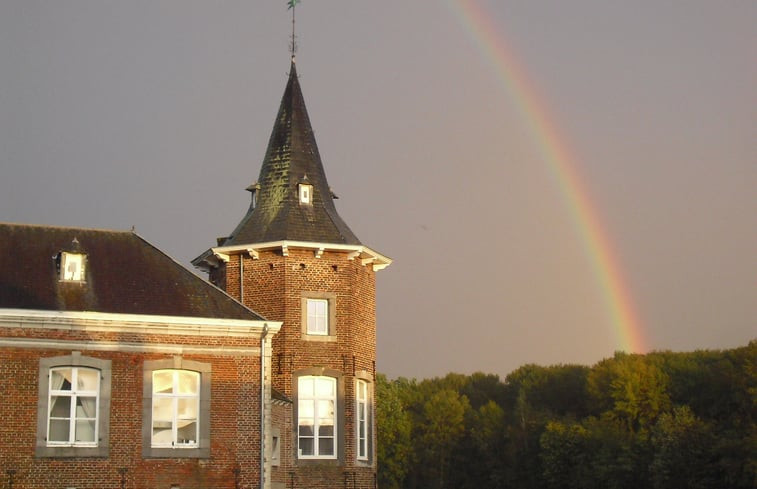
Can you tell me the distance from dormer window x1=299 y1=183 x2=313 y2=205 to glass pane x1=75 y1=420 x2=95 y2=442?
971 centimetres

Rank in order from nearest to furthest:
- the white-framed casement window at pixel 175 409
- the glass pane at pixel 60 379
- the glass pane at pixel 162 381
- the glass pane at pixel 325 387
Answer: the glass pane at pixel 60 379 < the white-framed casement window at pixel 175 409 < the glass pane at pixel 162 381 < the glass pane at pixel 325 387

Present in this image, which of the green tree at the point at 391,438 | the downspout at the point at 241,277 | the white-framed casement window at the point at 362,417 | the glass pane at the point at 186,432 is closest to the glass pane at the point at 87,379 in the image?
the glass pane at the point at 186,432

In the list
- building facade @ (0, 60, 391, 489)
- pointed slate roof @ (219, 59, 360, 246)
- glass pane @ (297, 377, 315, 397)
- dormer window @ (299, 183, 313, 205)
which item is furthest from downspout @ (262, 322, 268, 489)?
dormer window @ (299, 183, 313, 205)

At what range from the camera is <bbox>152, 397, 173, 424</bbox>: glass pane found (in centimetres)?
2716

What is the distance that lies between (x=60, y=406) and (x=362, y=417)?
368 inches

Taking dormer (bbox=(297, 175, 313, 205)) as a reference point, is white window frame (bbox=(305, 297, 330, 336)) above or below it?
below

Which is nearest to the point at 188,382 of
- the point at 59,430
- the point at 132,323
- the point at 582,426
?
the point at 132,323

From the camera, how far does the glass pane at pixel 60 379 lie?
26344 mm

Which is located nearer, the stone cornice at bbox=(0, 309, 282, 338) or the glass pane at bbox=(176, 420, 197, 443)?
the stone cornice at bbox=(0, 309, 282, 338)

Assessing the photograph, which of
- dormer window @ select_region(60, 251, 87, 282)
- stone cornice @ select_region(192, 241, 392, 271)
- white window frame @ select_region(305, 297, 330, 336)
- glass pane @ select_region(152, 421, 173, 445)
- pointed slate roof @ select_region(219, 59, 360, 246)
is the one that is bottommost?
glass pane @ select_region(152, 421, 173, 445)

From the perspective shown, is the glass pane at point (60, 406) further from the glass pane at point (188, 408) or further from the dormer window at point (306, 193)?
the dormer window at point (306, 193)

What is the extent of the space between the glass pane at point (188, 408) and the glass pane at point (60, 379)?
284 centimetres

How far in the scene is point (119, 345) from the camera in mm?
26875

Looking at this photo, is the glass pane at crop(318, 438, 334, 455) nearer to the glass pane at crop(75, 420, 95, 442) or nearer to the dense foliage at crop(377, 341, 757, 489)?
the glass pane at crop(75, 420, 95, 442)
